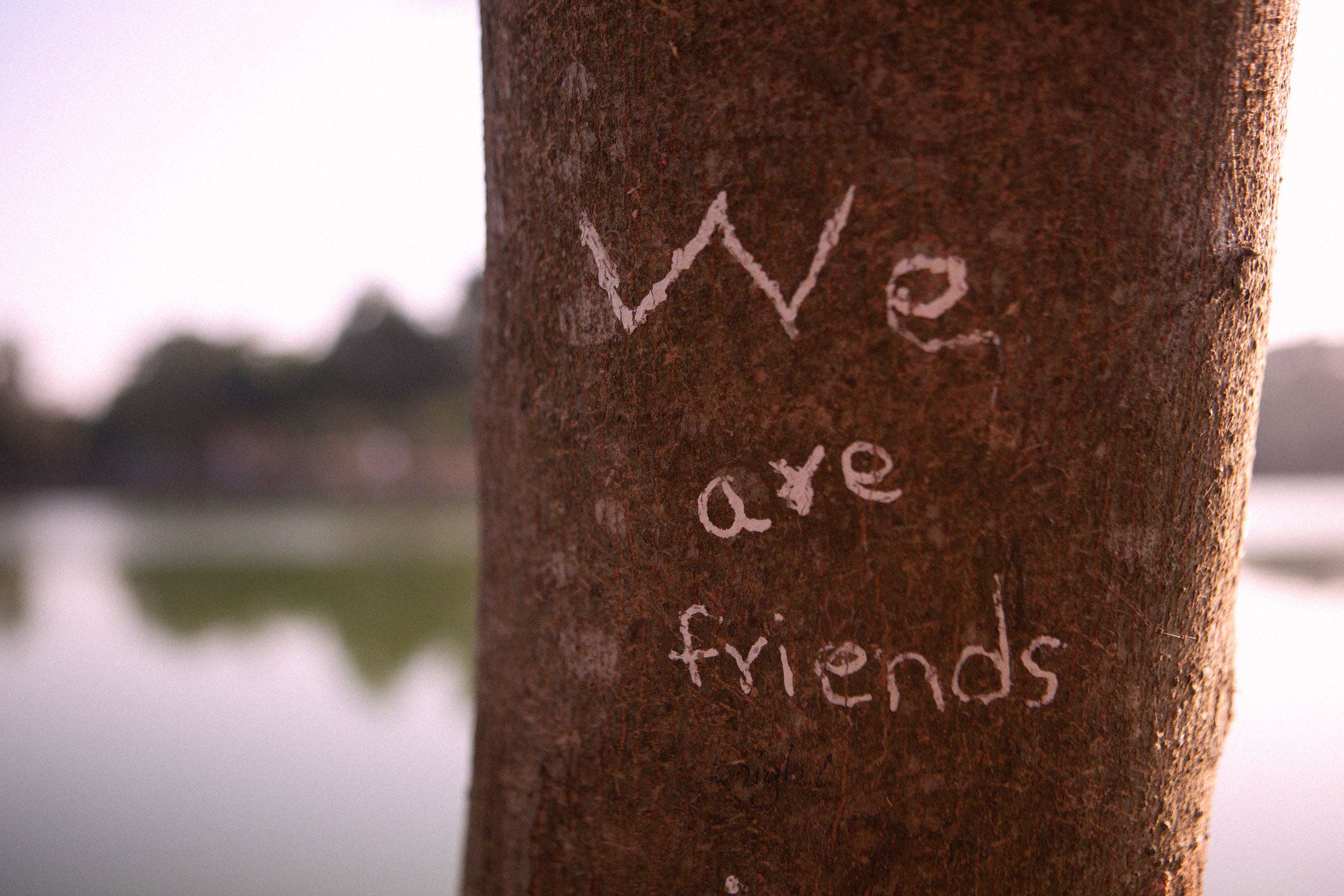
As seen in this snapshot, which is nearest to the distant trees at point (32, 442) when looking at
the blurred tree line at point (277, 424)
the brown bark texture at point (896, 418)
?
the blurred tree line at point (277, 424)

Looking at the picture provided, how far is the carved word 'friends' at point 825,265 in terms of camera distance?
0.67 m

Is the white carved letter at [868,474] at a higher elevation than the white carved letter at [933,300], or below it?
below

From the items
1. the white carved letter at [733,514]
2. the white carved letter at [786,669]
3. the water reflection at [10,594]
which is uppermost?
the white carved letter at [733,514]

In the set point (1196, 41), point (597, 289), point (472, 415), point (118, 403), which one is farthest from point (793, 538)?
point (118, 403)

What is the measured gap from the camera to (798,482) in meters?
0.69

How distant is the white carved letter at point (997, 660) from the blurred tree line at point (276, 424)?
8966 millimetres

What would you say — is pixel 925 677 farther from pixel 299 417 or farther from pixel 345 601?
pixel 299 417

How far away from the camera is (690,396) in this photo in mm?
709

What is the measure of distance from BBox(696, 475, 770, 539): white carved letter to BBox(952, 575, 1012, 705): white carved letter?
19cm

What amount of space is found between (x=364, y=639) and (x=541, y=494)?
3.89m

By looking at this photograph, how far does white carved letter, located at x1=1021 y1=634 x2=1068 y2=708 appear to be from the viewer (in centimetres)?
69

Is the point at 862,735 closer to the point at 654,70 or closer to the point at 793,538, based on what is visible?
the point at 793,538

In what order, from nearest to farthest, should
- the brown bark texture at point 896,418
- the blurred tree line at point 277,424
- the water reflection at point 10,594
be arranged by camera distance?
the brown bark texture at point 896,418, the water reflection at point 10,594, the blurred tree line at point 277,424

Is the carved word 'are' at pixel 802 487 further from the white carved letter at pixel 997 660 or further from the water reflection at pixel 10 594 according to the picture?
the water reflection at pixel 10 594
